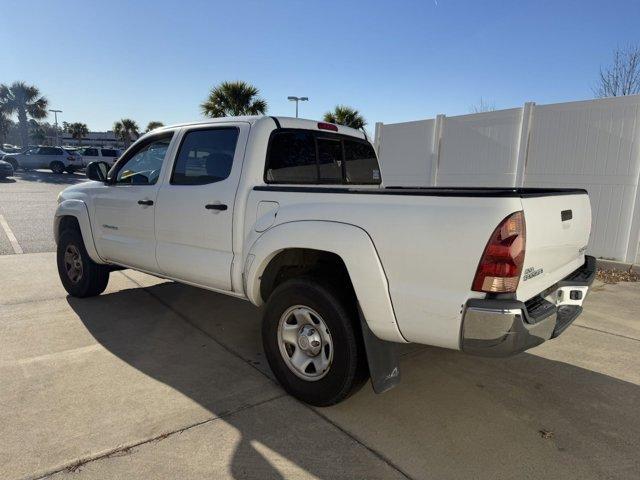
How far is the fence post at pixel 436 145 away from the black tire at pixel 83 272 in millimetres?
7901

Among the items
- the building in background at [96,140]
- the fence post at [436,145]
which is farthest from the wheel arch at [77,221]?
the building in background at [96,140]

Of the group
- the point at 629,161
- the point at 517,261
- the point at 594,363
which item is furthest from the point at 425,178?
the point at 517,261

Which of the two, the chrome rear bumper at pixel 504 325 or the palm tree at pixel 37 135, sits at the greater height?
the palm tree at pixel 37 135

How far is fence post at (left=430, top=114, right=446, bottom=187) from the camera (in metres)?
10.5

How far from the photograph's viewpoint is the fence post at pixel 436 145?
10549 mm

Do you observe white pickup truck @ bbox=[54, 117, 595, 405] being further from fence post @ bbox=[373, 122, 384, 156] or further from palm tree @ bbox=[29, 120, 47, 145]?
palm tree @ bbox=[29, 120, 47, 145]

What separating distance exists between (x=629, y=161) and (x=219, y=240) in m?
7.35

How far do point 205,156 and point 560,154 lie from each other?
282 inches

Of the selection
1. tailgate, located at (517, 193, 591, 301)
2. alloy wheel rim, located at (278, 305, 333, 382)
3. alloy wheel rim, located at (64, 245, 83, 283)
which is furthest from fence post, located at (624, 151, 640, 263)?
alloy wheel rim, located at (64, 245, 83, 283)

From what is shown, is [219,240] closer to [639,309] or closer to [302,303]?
[302,303]

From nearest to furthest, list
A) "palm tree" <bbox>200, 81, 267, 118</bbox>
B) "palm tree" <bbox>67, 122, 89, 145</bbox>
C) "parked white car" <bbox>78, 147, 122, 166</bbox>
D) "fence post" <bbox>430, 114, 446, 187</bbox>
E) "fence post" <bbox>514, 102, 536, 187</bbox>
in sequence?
1. "fence post" <bbox>514, 102, 536, 187</bbox>
2. "fence post" <bbox>430, 114, 446, 187</bbox>
3. "palm tree" <bbox>200, 81, 267, 118</bbox>
4. "parked white car" <bbox>78, 147, 122, 166</bbox>
5. "palm tree" <bbox>67, 122, 89, 145</bbox>

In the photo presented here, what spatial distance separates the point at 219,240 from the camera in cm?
350

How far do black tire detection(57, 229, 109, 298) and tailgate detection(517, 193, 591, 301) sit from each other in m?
4.53

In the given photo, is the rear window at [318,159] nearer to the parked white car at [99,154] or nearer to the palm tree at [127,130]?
the parked white car at [99,154]
